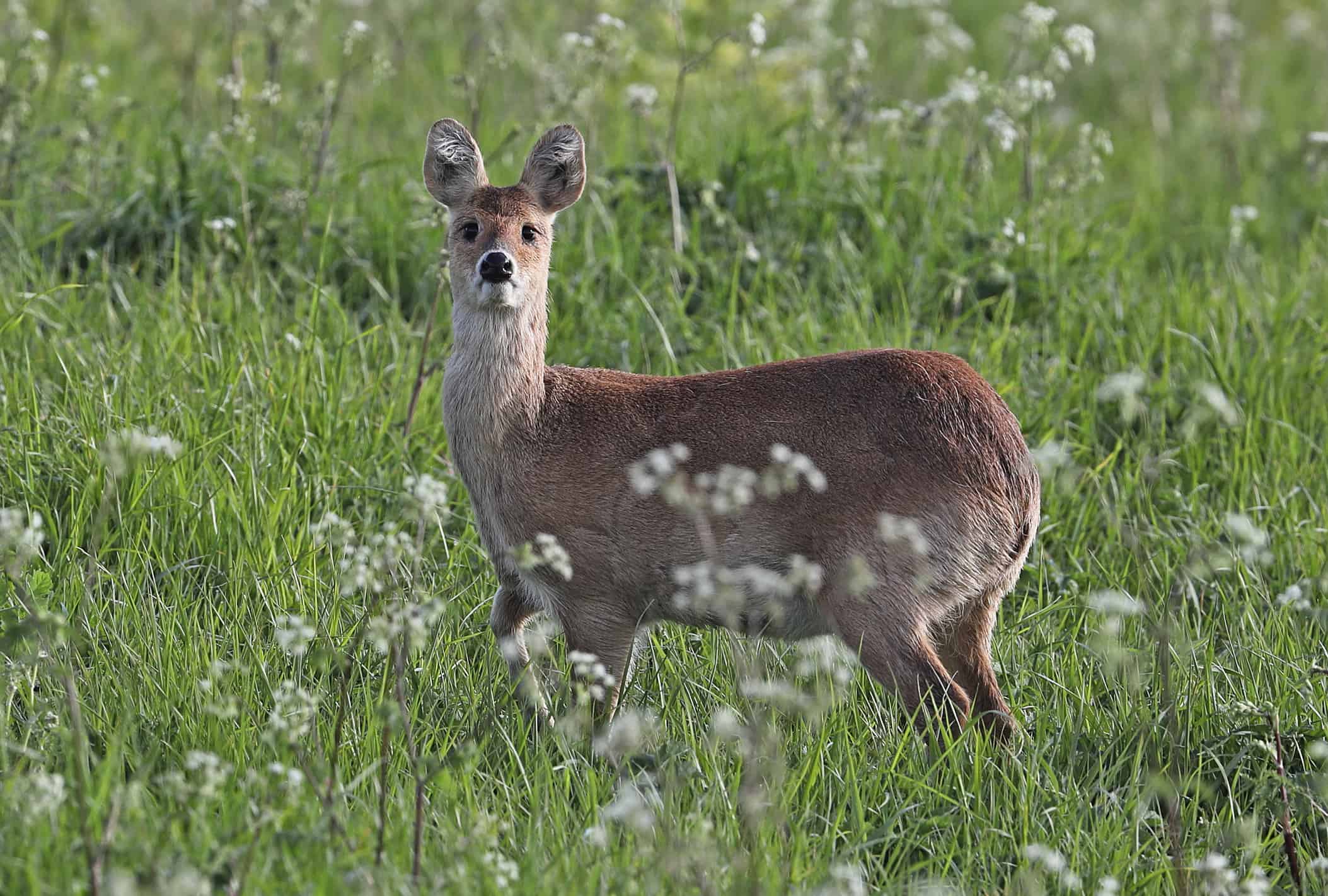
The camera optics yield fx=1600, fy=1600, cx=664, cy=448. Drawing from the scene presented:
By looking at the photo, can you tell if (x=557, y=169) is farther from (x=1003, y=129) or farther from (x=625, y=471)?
(x=1003, y=129)

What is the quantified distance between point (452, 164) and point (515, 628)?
132 cm

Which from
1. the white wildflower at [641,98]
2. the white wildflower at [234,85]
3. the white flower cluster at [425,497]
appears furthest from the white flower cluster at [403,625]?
the white wildflower at [641,98]

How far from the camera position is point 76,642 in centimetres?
391

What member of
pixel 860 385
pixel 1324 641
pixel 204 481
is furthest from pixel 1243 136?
pixel 204 481

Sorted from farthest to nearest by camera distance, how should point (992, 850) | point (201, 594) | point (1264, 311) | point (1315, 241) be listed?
point (1315, 241), point (1264, 311), point (201, 594), point (992, 850)

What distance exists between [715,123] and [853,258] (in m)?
1.63

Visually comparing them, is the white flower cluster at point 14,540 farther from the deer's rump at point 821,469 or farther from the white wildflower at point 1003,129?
the white wildflower at point 1003,129

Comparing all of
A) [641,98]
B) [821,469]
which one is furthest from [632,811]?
[641,98]

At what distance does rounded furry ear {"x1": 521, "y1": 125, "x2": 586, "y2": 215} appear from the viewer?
4465 millimetres

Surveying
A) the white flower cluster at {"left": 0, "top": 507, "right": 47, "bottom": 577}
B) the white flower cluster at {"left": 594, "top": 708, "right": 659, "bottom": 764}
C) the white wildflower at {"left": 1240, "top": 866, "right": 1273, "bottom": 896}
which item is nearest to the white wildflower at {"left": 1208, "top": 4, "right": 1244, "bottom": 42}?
the white flower cluster at {"left": 594, "top": 708, "right": 659, "bottom": 764}

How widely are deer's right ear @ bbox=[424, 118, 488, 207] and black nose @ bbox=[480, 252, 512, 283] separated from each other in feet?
1.44

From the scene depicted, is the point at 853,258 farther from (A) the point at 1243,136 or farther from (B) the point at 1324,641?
(A) the point at 1243,136

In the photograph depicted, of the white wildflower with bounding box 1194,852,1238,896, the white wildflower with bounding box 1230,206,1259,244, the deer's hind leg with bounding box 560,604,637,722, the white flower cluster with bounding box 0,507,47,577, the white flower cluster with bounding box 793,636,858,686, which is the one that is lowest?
the white flower cluster with bounding box 793,636,858,686

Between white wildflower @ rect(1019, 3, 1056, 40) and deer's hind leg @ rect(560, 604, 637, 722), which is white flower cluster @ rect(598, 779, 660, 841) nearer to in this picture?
deer's hind leg @ rect(560, 604, 637, 722)
